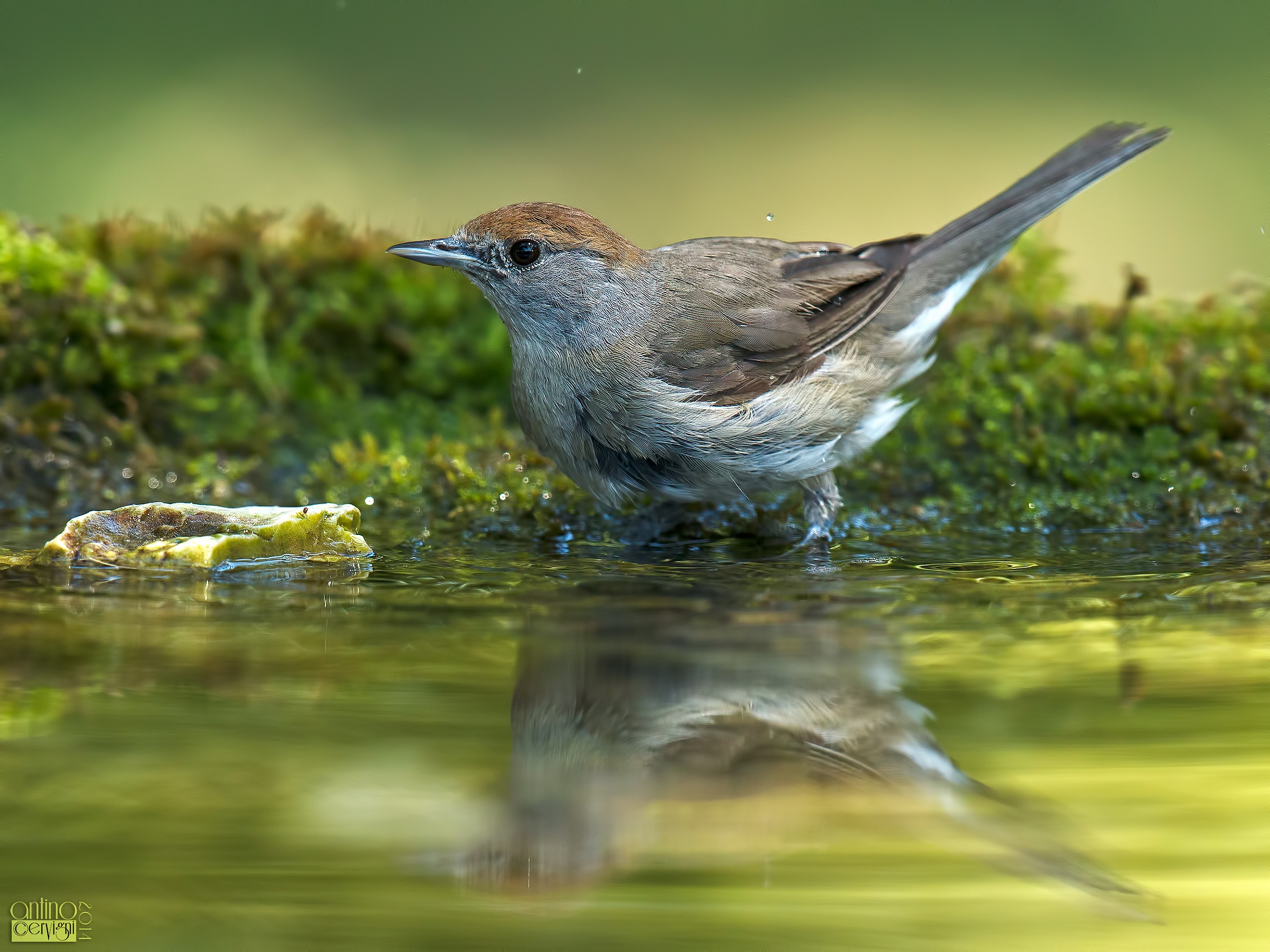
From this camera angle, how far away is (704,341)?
5.35 m

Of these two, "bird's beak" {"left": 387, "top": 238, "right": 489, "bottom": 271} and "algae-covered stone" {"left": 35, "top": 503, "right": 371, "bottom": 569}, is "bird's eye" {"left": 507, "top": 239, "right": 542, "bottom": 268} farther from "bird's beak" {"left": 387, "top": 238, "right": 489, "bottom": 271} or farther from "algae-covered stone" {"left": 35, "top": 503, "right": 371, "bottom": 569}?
"algae-covered stone" {"left": 35, "top": 503, "right": 371, "bottom": 569}

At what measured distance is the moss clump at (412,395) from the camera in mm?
5750

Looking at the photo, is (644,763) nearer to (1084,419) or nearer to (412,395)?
(1084,419)

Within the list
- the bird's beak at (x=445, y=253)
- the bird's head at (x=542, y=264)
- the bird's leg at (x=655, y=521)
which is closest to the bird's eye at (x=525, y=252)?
the bird's head at (x=542, y=264)

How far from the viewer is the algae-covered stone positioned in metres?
4.66

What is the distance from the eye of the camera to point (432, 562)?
484cm

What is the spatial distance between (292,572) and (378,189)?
695cm

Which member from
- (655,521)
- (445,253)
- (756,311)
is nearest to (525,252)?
(445,253)

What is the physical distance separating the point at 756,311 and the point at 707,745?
9.09ft

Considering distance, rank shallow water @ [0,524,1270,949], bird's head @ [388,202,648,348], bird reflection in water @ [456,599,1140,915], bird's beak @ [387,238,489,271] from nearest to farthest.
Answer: shallow water @ [0,524,1270,949] → bird reflection in water @ [456,599,1140,915] → bird's beak @ [387,238,489,271] → bird's head @ [388,202,648,348]

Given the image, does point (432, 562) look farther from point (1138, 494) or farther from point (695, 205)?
point (695, 205)

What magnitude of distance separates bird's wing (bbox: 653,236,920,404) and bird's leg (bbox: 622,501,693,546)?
2.10 ft

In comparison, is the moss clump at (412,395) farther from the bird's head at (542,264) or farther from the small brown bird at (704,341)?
the bird's head at (542,264)

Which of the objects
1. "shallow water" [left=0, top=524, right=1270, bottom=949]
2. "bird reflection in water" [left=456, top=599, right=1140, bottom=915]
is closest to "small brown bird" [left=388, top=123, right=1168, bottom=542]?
"shallow water" [left=0, top=524, right=1270, bottom=949]
